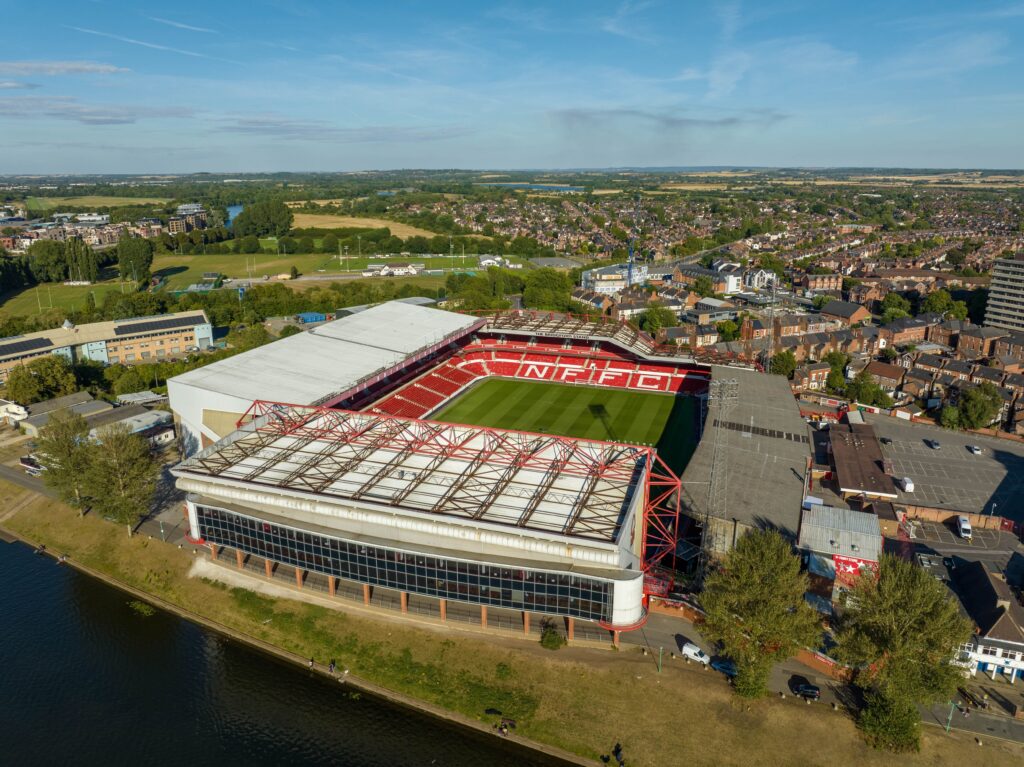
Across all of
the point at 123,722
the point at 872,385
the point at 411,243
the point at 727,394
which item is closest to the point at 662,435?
the point at 727,394

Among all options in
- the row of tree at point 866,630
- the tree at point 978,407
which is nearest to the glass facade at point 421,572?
the row of tree at point 866,630

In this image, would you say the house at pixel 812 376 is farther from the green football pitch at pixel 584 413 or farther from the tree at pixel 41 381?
the tree at pixel 41 381

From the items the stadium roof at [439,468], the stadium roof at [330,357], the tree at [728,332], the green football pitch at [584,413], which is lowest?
the green football pitch at [584,413]

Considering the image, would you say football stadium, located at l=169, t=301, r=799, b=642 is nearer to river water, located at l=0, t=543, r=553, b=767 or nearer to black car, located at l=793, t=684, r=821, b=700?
river water, located at l=0, t=543, r=553, b=767

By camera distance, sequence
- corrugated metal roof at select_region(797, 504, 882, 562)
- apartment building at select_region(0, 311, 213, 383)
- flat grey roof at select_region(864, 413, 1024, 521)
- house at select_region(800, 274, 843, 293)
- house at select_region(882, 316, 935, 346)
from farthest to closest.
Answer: house at select_region(800, 274, 843, 293)
house at select_region(882, 316, 935, 346)
apartment building at select_region(0, 311, 213, 383)
flat grey roof at select_region(864, 413, 1024, 521)
corrugated metal roof at select_region(797, 504, 882, 562)

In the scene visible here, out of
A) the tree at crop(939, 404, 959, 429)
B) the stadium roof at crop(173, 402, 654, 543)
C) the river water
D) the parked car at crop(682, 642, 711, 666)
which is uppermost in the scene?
the stadium roof at crop(173, 402, 654, 543)

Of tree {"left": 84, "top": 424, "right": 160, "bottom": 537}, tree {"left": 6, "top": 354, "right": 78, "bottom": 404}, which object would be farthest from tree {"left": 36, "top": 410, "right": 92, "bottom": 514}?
tree {"left": 6, "top": 354, "right": 78, "bottom": 404}
